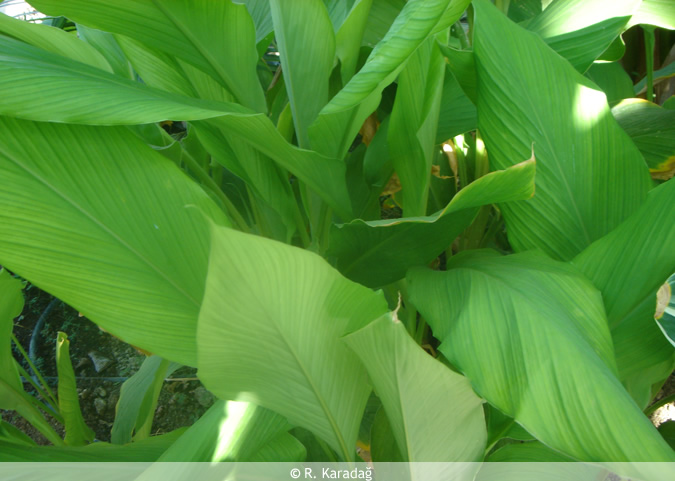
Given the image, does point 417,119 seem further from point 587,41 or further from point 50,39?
point 50,39

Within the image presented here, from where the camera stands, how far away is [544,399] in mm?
372

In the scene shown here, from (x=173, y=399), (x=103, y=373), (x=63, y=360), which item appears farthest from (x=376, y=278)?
(x=103, y=373)

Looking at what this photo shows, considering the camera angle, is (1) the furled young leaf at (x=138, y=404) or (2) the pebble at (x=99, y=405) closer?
(1) the furled young leaf at (x=138, y=404)

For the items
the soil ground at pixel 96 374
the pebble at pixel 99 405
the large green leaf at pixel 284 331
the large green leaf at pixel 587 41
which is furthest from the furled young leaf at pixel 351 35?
the pebble at pixel 99 405

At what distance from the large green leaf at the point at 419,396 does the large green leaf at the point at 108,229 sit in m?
0.16

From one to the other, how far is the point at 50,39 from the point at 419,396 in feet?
1.83

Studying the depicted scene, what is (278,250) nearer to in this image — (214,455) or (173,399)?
(214,455)

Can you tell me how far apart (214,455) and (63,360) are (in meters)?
0.42

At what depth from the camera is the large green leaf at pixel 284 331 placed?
341 mm

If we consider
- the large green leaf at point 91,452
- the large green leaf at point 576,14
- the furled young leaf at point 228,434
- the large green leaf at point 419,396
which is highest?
the large green leaf at point 576,14

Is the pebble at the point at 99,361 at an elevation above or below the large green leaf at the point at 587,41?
below

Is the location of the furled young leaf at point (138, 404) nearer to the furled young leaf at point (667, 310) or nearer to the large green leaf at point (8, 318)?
the large green leaf at point (8, 318)

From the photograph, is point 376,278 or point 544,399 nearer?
point 544,399

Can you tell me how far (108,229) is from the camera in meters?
0.44
